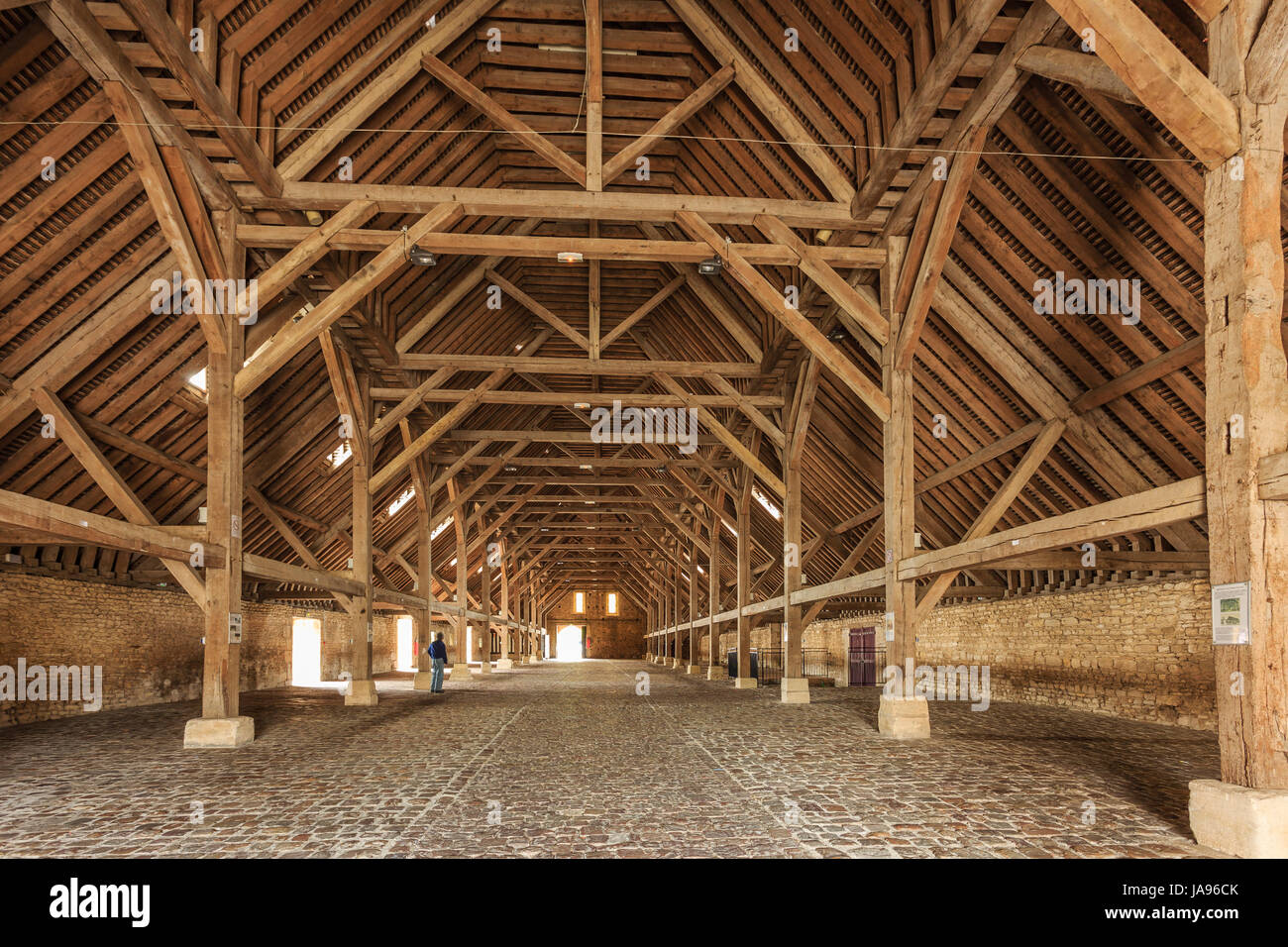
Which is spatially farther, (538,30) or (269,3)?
(538,30)

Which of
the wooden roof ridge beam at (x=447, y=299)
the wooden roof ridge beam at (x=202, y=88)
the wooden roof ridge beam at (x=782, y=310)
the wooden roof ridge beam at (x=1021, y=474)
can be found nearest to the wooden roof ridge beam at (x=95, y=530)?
the wooden roof ridge beam at (x=202, y=88)

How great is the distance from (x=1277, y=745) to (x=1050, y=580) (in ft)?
30.5

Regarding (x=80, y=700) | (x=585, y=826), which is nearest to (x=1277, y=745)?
(x=585, y=826)

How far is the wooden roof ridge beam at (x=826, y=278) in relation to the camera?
9.64 metres

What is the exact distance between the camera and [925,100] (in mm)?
7730

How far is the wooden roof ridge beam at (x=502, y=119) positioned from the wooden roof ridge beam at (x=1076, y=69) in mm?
4278

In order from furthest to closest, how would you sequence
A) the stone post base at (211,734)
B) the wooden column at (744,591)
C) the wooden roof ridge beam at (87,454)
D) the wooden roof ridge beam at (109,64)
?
the wooden column at (744,591) < the wooden roof ridge beam at (87,454) < the stone post base at (211,734) < the wooden roof ridge beam at (109,64)

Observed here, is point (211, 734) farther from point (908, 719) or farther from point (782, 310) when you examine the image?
point (782, 310)

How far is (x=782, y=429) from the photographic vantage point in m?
14.8

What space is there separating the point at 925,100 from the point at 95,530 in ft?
25.7

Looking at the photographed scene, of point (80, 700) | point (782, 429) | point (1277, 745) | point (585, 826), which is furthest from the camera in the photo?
point (782, 429)

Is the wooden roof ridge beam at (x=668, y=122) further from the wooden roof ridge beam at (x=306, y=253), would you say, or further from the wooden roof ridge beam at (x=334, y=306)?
the wooden roof ridge beam at (x=306, y=253)

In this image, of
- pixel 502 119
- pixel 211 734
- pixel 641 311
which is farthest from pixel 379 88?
pixel 211 734

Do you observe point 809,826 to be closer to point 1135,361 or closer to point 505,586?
point 1135,361
